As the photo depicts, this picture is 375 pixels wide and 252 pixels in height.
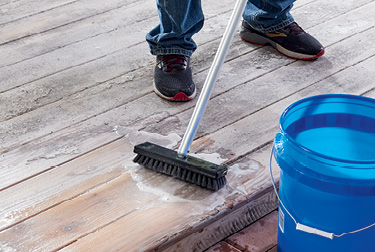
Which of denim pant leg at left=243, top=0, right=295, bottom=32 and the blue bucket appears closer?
the blue bucket

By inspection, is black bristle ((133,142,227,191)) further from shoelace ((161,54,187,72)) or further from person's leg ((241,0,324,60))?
person's leg ((241,0,324,60))

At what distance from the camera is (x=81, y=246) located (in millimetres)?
1317

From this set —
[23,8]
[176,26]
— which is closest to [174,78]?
[176,26]

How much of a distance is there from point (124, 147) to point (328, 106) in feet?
2.08

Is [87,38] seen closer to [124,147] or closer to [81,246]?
[124,147]

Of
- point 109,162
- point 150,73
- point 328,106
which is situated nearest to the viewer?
point 328,106

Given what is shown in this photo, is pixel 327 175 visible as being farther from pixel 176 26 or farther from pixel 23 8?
pixel 23 8

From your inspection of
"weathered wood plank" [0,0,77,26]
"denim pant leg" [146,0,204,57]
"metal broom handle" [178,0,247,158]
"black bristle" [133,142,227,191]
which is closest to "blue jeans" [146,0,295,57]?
"denim pant leg" [146,0,204,57]

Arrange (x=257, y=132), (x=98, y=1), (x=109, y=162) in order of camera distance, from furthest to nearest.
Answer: (x=98, y=1) → (x=257, y=132) → (x=109, y=162)

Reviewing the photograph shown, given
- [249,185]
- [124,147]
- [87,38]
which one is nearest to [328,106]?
[249,185]

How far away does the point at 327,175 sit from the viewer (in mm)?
1120

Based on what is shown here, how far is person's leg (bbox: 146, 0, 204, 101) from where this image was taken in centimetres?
183

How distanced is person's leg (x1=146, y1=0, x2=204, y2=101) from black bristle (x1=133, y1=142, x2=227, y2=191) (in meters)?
0.38

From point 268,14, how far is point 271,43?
0.11 meters
